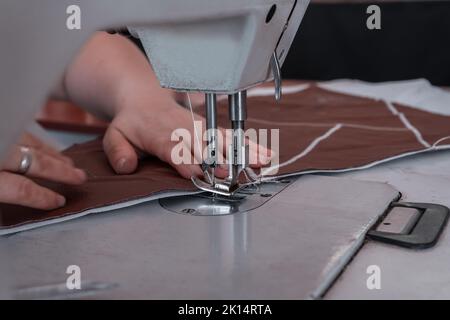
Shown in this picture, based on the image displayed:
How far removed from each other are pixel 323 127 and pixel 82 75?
1.52 feet

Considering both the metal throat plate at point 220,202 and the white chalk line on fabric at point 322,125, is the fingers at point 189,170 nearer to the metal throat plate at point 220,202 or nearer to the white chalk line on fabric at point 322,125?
the metal throat plate at point 220,202

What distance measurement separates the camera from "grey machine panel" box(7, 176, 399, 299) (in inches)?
20.6

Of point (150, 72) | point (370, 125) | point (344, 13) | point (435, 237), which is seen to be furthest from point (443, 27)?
point (435, 237)

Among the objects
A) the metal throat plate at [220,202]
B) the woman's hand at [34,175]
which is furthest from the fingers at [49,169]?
the metal throat plate at [220,202]

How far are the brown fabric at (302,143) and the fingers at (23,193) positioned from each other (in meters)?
0.01

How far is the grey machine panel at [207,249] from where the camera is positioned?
0.52 m

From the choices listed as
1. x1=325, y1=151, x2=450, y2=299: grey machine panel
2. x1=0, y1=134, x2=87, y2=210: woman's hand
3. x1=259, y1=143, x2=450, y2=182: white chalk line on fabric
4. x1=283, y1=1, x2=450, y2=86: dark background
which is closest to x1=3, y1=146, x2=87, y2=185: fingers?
x1=0, y1=134, x2=87, y2=210: woman's hand

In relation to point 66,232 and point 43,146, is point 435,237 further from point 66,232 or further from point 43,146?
point 43,146

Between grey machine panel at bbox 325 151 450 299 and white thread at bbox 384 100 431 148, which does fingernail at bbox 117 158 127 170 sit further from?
white thread at bbox 384 100 431 148

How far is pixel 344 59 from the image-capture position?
5.71ft

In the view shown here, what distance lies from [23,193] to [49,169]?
5 cm

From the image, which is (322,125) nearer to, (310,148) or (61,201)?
(310,148)

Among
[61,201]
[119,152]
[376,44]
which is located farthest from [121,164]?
[376,44]

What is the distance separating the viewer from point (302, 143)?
0.93 m
